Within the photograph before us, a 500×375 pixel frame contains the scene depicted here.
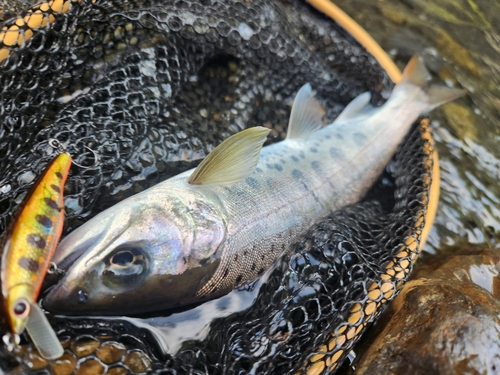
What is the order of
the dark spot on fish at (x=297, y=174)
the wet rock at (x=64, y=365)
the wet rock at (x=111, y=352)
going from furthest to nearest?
1. the dark spot on fish at (x=297, y=174)
2. the wet rock at (x=111, y=352)
3. the wet rock at (x=64, y=365)

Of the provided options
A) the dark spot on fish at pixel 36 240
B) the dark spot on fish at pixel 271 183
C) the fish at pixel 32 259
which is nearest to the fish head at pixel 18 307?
the fish at pixel 32 259

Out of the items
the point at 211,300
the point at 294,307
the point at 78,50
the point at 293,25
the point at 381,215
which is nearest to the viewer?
the point at 294,307

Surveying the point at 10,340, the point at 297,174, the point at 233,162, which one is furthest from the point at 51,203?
the point at 297,174

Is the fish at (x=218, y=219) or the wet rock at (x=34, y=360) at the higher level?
the fish at (x=218, y=219)

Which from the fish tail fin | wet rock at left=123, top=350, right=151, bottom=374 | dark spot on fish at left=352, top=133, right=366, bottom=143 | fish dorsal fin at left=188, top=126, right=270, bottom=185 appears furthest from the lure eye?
the fish tail fin

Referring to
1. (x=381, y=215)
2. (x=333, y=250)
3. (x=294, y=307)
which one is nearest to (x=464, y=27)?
(x=381, y=215)

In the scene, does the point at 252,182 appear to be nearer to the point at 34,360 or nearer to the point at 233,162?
the point at 233,162

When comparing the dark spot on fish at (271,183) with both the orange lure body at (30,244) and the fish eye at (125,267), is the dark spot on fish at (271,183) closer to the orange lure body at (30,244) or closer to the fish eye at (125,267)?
the fish eye at (125,267)

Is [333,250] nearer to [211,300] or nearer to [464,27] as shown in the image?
[211,300]
